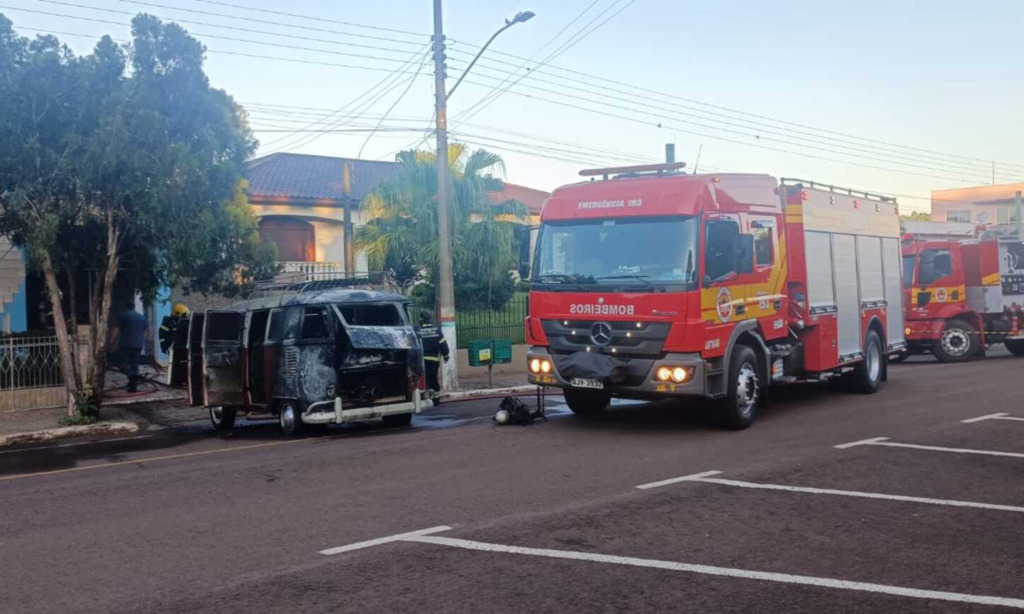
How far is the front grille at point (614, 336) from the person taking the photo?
36.2 feet

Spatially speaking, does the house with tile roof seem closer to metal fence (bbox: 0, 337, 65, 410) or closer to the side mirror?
metal fence (bbox: 0, 337, 65, 410)

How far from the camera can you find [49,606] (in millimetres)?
5379

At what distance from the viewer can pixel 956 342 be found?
2267 centimetres

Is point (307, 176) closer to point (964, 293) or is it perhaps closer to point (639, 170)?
point (964, 293)

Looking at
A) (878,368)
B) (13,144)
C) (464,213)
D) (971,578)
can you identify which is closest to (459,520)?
(971,578)

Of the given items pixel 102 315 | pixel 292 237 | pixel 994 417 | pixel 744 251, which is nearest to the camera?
pixel 744 251

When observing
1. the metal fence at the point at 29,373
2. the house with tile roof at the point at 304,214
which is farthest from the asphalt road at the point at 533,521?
the house with tile roof at the point at 304,214

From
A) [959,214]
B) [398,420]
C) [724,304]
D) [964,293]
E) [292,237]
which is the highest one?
[959,214]

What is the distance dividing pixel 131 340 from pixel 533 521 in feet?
42.7

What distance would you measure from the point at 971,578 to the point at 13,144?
42.8 ft

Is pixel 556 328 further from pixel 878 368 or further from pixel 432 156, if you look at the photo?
pixel 432 156

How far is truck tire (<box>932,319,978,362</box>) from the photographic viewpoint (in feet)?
73.9

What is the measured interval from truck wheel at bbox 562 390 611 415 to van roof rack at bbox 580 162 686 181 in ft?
10.0

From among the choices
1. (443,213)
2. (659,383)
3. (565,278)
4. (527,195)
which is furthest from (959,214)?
(659,383)
